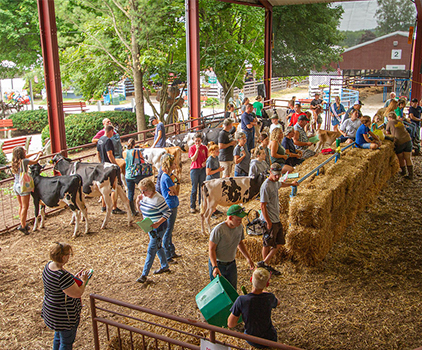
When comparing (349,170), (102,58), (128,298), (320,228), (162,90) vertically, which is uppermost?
(102,58)

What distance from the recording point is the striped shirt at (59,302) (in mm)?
4192

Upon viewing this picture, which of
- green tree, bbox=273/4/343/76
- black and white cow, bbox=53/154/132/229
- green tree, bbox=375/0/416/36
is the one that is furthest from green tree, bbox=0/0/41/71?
green tree, bbox=375/0/416/36

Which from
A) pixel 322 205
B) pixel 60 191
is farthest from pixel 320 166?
pixel 60 191

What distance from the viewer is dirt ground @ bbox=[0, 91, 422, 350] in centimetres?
530

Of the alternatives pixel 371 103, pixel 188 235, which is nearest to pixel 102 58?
pixel 188 235

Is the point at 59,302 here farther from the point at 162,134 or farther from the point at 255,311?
the point at 162,134

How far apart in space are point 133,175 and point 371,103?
967 inches

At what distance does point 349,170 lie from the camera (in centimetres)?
857

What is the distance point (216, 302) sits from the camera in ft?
14.9

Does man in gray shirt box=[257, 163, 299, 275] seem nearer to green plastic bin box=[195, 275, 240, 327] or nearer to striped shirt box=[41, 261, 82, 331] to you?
green plastic bin box=[195, 275, 240, 327]

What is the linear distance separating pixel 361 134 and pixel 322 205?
452 cm

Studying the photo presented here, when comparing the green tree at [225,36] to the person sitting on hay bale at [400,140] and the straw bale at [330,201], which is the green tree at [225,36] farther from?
the straw bale at [330,201]

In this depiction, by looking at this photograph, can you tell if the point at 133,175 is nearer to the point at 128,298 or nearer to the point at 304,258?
the point at 128,298

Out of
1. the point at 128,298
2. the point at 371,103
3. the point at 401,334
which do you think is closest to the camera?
the point at 401,334
